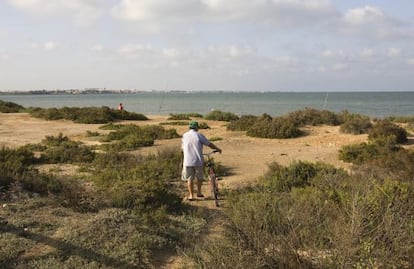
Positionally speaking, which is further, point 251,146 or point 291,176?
point 251,146

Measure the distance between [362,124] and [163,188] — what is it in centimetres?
1392

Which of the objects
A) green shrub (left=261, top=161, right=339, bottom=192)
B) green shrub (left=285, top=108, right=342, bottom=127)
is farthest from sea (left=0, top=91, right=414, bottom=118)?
green shrub (left=261, top=161, right=339, bottom=192)

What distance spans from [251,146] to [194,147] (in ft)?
26.6

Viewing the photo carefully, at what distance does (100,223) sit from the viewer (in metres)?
6.79

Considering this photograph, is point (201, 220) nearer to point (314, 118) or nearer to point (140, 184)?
point (140, 184)

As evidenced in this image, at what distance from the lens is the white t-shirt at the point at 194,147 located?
895 centimetres

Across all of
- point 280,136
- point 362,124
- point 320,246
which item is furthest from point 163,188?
point 362,124

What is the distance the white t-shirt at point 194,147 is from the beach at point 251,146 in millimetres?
1463

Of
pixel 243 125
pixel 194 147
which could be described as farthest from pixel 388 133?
pixel 194 147

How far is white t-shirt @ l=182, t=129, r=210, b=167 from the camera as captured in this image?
29.4ft

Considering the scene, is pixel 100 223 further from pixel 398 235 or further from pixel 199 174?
pixel 398 235

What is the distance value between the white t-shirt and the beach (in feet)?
4.80

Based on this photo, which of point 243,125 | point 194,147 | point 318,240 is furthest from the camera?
point 243,125

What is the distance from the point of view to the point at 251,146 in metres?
16.8
